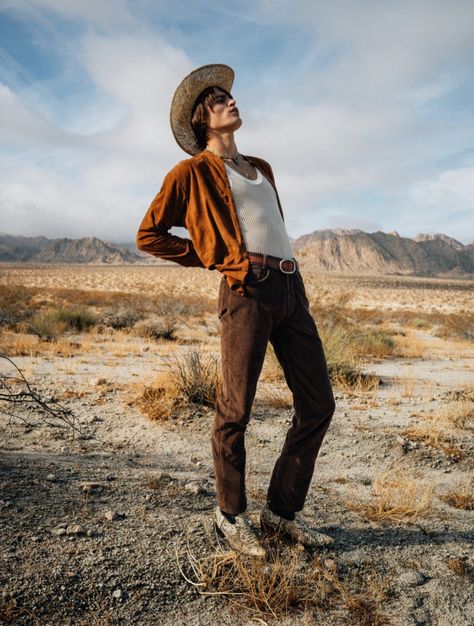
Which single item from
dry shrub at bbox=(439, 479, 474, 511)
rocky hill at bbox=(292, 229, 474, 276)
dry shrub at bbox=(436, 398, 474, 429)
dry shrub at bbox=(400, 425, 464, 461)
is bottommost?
dry shrub at bbox=(439, 479, 474, 511)

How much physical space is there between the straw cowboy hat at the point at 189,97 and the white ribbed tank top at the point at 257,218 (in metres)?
0.45

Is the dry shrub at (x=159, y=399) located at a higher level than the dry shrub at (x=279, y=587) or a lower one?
higher

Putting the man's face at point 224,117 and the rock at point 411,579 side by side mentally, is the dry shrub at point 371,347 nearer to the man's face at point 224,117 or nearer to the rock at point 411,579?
the rock at point 411,579

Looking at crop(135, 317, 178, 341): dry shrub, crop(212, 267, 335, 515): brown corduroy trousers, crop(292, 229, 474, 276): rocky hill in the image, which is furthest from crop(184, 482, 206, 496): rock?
crop(292, 229, 474, 276): rocky hill

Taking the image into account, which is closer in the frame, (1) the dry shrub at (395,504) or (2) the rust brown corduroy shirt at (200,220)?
(2) the rust brown corduroy shirt at (200,220)

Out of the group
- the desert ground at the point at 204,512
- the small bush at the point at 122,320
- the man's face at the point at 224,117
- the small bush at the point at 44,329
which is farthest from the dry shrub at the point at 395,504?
the small bush at the point at 122,320

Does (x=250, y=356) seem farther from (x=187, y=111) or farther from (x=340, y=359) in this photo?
(x=340, y=359)

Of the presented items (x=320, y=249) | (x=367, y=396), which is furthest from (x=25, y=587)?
(x=320, y=249)

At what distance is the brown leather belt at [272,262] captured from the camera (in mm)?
2264

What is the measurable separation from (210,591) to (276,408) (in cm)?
327

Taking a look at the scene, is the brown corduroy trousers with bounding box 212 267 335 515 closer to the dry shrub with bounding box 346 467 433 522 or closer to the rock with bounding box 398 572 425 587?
the rock with bounding box 398 572 425 587

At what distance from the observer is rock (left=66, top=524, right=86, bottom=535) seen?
242cm

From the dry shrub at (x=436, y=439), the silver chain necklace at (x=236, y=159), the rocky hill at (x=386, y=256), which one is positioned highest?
the rocky hill at (x=386, y=256)

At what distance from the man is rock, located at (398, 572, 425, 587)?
0.38 metres
